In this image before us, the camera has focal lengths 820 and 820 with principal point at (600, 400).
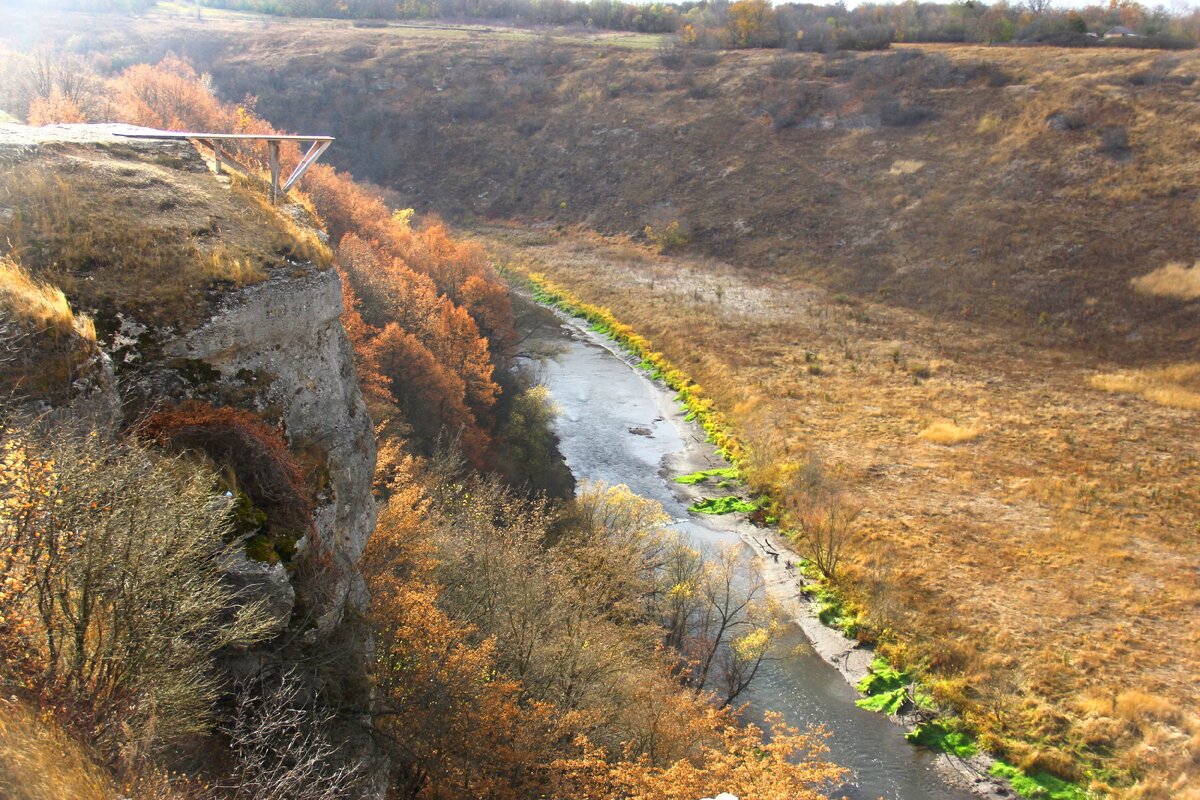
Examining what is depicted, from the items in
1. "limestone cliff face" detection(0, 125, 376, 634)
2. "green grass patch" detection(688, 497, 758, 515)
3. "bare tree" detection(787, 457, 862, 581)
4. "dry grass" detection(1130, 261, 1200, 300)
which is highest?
"limestone cliff face" detection(0, 125, 376, 634)

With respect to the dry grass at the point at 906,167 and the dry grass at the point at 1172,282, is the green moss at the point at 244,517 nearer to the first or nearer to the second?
the dry grass at the point at 1172,282

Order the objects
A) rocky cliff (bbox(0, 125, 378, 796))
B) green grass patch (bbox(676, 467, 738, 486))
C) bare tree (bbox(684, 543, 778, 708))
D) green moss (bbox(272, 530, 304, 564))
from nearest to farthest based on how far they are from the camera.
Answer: rocky cliff (bbox(0, 125, 378, 796))
green moss (bbox(272, 530, 304, 564))
bare tree (bbox(684, 543, 778, 708))
green grass patch (bbox(676, 467, 738, 486))

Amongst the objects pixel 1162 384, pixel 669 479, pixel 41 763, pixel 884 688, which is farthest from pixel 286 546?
pixel 1162 384

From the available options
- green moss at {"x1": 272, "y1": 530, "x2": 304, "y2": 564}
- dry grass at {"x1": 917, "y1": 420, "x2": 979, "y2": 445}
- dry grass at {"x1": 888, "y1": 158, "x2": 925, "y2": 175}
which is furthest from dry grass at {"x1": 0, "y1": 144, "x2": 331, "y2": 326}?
dry grass at {"x1": 888, "y1": 158, "x2": 925, "y2": 175}

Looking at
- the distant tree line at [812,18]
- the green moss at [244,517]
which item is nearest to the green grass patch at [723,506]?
the green moss at [244,517]

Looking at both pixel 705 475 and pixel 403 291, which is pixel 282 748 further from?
pixel 403 291

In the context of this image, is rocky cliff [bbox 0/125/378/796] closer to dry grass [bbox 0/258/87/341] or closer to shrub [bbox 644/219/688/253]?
dry grass [bbox 0/258/87/341]
